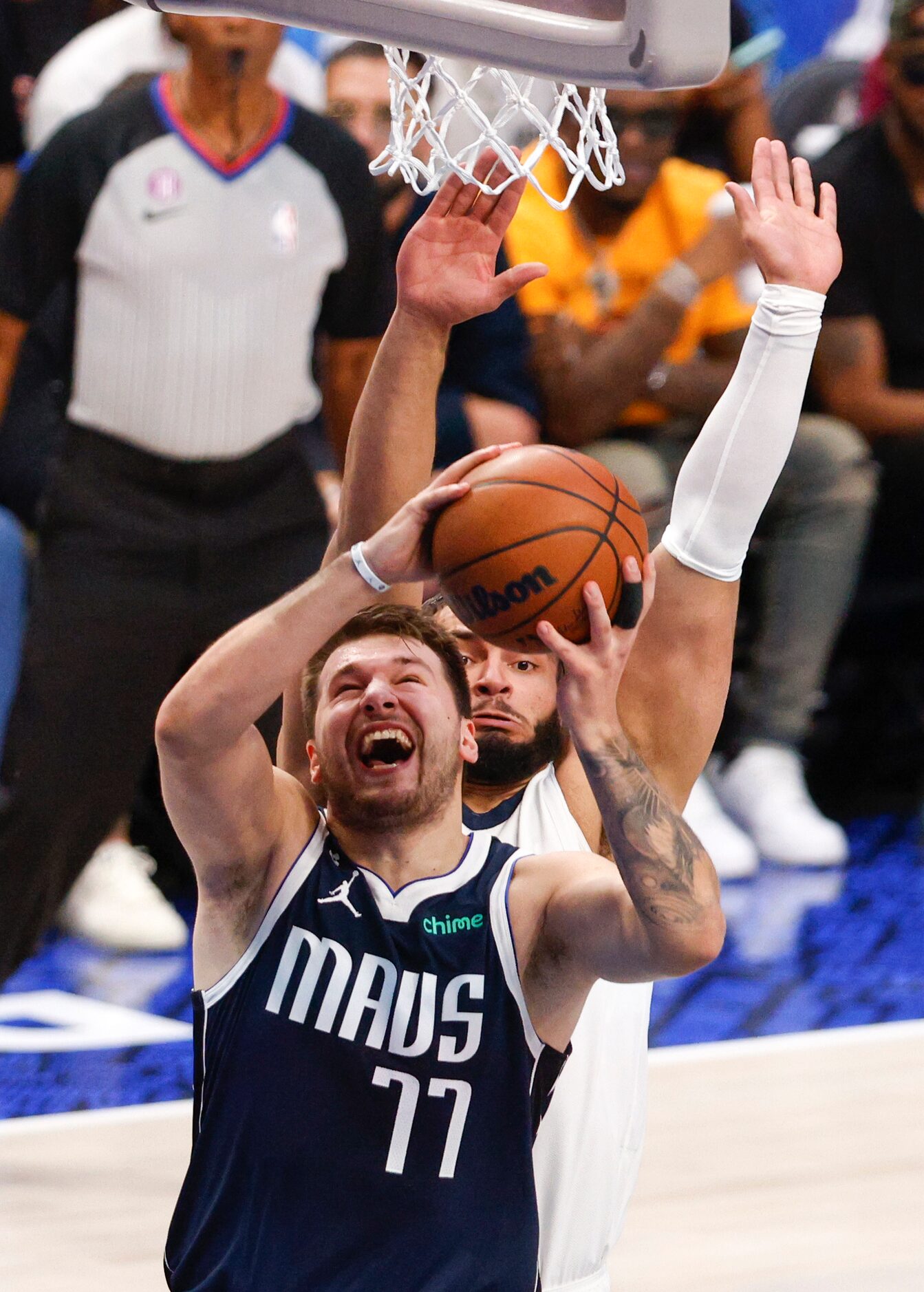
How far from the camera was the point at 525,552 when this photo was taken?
2.44m

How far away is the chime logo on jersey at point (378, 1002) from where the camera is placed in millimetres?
2537

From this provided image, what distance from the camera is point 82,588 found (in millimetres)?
4770

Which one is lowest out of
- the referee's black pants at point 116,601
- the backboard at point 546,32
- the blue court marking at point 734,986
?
the blue court marking at point 734,986

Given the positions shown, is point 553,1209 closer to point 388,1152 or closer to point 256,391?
point 388,1152

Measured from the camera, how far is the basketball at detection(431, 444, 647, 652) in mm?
2418

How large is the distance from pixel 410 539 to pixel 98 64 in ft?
11.6

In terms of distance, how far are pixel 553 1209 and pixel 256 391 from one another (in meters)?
2.57

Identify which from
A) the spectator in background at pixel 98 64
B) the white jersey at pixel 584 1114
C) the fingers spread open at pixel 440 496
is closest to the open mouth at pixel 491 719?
the white jersey at pixel 584 1114

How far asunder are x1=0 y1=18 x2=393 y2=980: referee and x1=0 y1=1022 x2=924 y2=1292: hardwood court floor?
830 millimetres

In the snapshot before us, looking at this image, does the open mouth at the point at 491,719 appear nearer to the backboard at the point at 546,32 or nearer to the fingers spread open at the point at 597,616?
the fingers spread open at the point at 597,616

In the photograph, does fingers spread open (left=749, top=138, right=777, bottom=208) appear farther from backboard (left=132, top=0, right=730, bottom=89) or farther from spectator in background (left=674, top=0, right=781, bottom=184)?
spectator in background (left=674, top=0, right=781, bottom=184)

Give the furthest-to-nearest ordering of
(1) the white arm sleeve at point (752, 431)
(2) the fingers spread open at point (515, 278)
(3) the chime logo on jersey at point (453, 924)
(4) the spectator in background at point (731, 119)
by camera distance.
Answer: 1. (4) the spectator in background at point (731, 119)
2. (2) the fingers spread open at point (515, 278)
3. (1) the white arm sleeve at point (752, 431)
4. (3) the chime logo on jersey at point (453, 924)

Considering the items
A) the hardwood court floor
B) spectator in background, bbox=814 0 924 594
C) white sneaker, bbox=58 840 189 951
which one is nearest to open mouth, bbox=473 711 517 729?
the hardwood court floor

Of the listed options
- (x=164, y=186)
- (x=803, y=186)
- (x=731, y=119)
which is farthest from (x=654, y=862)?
(x=731, y=119)
